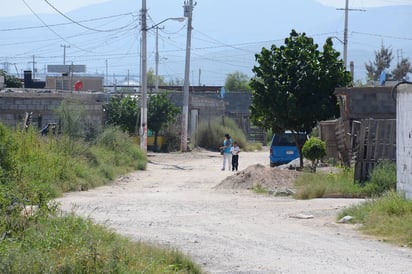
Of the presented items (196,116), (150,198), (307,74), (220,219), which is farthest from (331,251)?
(196,116)

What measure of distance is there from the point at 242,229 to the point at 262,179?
10.2m

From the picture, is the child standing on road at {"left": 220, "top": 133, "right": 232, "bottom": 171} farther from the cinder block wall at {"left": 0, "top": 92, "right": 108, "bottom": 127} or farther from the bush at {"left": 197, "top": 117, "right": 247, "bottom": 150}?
the bush at {"left": 197, "top": 117, "right": 247, "bottom": 150}

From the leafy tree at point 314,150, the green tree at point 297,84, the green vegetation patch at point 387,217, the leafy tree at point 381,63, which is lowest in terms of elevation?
the green vegetation patch at point 387,217

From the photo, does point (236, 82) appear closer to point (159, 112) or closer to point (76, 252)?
point (159, 112)

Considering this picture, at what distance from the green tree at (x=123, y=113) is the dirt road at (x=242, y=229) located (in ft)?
65.4

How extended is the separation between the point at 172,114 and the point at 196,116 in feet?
20.4

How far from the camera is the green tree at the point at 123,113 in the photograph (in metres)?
46.7

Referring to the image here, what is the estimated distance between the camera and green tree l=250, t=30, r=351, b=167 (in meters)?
30.5

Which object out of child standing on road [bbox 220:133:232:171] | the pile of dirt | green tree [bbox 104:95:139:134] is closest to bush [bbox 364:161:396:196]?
the pile of dirt

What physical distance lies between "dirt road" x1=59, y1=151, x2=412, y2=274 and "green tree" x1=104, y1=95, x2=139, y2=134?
19.9 meters

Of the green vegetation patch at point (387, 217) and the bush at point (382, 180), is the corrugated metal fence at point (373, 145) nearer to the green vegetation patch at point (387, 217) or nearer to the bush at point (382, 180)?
the bush at point (382, 180)

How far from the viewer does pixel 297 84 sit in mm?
30578

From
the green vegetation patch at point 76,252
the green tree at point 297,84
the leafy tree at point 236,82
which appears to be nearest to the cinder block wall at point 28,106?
the green tree at point 297,84

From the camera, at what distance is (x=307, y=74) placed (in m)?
30.6
